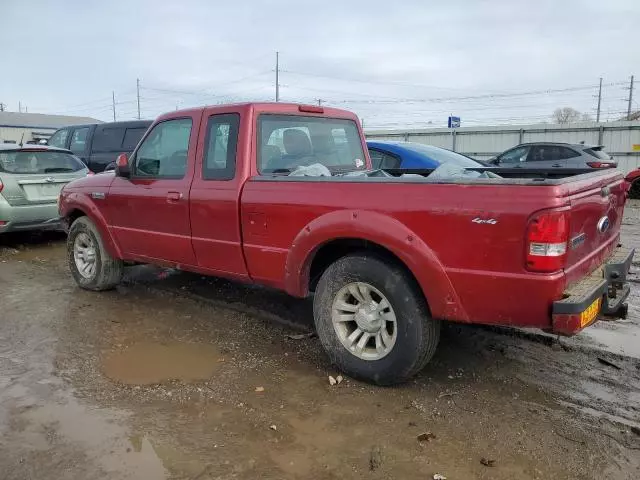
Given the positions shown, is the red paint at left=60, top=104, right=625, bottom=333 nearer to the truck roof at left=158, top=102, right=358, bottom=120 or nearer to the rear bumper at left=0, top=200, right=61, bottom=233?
the truck roof at left=158, top=102, right=358, bottom=120

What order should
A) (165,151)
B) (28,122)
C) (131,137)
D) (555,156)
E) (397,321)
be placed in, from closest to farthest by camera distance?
(397,321), (165,151), (131,137), (555,156), (28,122)

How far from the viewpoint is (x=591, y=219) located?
3.32 metres

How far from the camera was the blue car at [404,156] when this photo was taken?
6.94 meters

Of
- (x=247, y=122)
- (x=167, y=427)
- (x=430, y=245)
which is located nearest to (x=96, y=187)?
(x=247, y=122)

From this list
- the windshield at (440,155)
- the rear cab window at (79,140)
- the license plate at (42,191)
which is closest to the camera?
the windshield at (440,155)

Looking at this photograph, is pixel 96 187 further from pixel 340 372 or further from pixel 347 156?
pixel 340 372

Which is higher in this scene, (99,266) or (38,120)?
(38,120)

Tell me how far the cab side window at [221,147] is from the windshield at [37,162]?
506 cm

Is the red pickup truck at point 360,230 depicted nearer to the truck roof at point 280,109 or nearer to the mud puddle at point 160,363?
the truck roof at point 280,109

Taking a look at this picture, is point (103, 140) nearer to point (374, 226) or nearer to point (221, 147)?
point (221, 147)

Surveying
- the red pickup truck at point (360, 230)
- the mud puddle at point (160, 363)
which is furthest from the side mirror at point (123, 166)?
the mud puddle at point (160, 363)

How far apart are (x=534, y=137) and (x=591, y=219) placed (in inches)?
673

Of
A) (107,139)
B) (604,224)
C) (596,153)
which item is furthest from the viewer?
(596,153)

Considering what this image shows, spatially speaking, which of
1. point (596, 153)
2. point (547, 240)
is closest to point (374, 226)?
point (547, 240)
